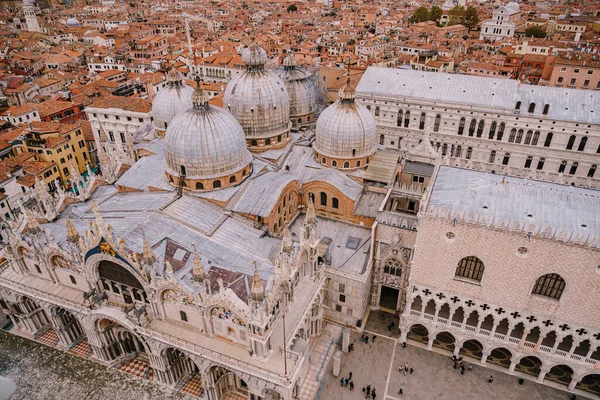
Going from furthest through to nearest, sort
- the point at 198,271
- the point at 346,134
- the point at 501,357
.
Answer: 1. the point at 346,134
2. the point at 501,357
3. the point at 198,271

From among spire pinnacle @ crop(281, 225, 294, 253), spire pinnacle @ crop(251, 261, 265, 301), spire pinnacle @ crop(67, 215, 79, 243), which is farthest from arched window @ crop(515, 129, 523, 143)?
spire pinnacle @ crop(67, 215, 79, 243)

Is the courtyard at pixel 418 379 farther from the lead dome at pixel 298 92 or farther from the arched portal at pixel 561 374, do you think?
the lead dome at pixel 298 92

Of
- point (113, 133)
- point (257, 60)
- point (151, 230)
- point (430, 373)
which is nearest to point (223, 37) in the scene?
point (113, 133)

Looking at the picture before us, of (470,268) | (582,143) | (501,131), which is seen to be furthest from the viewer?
(501,131)

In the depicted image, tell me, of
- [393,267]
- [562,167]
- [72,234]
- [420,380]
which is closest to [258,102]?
[393,267]

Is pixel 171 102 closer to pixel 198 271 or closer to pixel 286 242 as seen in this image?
pixel 286 242

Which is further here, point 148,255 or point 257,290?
point 148,255

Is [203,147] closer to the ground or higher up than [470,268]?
higher up
